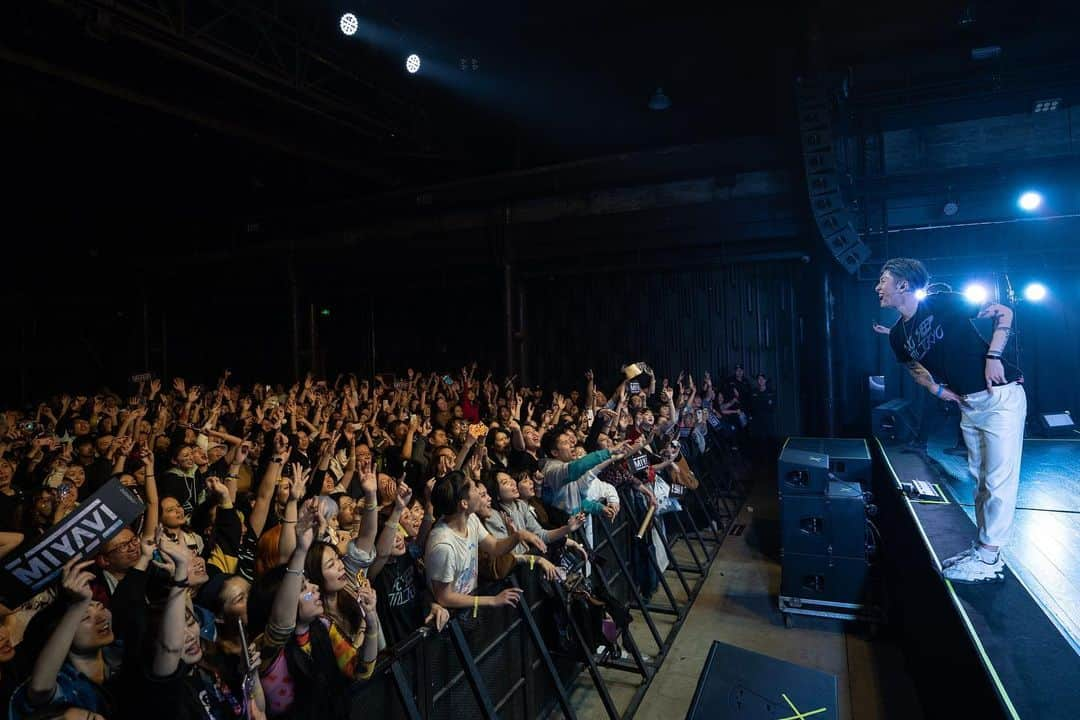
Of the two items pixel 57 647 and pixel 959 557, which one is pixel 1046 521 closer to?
pixel 959 557

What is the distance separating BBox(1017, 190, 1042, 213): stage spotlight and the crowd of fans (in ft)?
19.8

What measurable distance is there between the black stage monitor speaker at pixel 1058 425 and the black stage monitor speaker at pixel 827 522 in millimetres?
4548

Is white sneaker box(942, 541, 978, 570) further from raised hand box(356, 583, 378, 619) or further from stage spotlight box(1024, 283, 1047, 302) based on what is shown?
stage spotlight box(1024, 283, 1047, 302)

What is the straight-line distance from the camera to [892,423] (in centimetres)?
797

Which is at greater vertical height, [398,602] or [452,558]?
[452,558]

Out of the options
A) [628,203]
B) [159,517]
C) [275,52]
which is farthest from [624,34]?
[159,517]

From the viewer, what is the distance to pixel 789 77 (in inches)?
344

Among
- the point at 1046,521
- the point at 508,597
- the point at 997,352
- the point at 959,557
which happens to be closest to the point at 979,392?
the point at 997,352

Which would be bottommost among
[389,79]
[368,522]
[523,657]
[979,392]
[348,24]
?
[523,657]

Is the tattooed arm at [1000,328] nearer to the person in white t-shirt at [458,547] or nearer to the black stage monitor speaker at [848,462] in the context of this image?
the black stage monitor speaker at [848,462]

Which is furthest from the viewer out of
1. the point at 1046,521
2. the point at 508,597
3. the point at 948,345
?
the point at 1046,521

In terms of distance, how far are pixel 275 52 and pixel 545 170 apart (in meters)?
5.16

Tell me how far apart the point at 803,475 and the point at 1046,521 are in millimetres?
1705

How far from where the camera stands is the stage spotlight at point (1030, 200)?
27.6ft
